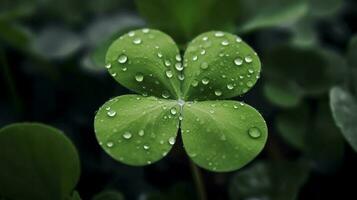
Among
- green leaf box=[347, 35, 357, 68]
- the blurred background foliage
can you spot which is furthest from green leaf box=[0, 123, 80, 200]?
green leaf box=[347, 35, 357, 68]

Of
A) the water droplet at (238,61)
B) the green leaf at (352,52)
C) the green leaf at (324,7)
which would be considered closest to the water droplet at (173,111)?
the water droplet at (238,61)

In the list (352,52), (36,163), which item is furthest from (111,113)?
(352,52)

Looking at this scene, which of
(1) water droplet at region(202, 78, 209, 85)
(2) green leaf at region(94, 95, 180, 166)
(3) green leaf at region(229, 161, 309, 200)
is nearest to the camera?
(2) green leaf at region(94, 95, 180, 166)

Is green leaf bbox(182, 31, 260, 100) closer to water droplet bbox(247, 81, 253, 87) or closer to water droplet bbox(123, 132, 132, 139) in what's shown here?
water droplet bbox(247, 81, 253, 87)

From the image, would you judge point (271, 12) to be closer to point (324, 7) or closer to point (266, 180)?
point (324, 7)

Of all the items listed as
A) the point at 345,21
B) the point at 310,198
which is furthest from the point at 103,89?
the point at 345,21

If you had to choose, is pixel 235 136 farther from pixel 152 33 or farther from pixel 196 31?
pixel 196 31

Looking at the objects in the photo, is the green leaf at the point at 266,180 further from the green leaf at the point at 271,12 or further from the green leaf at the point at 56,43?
the green leaf at the point at 56,43
